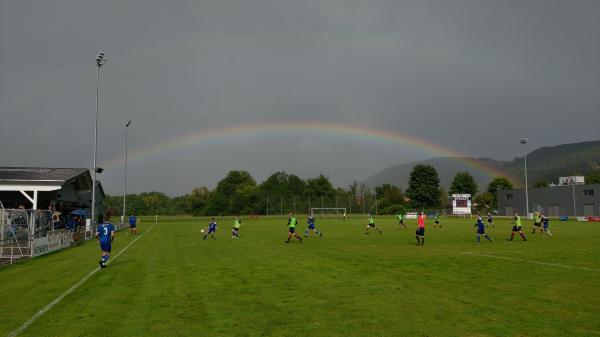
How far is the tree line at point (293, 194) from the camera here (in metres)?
123

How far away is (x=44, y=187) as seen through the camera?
37.1 meters

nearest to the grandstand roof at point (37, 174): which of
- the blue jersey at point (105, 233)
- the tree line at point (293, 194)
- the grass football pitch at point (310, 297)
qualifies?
the grass football pitch at point (310, 297)

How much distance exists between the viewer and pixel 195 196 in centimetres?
14800

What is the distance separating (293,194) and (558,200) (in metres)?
75.4

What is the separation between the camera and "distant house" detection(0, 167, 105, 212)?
36969 millimetres

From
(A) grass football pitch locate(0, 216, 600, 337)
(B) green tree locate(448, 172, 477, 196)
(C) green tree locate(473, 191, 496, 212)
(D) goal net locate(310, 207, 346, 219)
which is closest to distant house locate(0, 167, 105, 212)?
(A) grass football pitch locate(0, 216, 600, 337)

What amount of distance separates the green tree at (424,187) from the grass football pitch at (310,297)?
116 meters

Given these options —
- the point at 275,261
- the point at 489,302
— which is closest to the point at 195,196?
the point at 275,261

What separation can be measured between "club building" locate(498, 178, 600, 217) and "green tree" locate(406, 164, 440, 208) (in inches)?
1012

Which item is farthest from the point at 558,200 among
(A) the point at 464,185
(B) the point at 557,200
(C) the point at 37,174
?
(C) the point at 37,174

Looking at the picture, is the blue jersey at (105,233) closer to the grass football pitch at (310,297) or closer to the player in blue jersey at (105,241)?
the player in blue jersey at (105,241)

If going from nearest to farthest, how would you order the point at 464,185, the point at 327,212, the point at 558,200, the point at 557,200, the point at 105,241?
the point at 105,241, the point at 558,200, the point at 557,200, the point at 327,212, the point at 464,185

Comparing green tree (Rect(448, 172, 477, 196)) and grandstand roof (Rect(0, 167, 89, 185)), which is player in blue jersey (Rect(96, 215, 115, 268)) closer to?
grandstand roof (Rect(0, 167, 89, 185))

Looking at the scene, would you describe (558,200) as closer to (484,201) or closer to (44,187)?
(484,201)
